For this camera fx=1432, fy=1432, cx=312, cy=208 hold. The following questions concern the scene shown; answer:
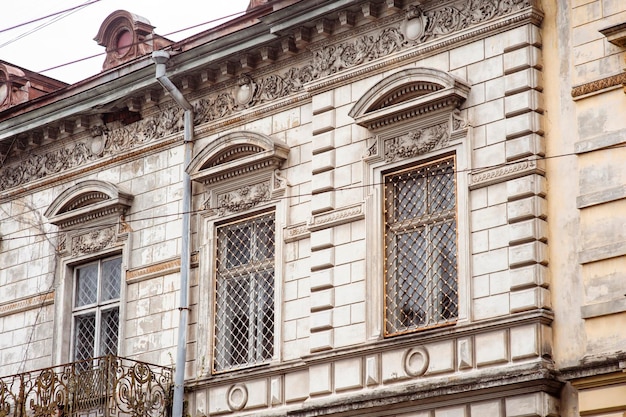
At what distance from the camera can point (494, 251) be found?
56.9 ft

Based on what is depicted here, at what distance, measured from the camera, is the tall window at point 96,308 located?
2238 centimetres

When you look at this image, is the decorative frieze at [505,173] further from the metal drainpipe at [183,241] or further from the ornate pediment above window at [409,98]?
the metal drainpipe at [183,241]

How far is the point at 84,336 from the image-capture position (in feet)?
74.8

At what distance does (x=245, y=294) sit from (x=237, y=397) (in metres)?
1.54

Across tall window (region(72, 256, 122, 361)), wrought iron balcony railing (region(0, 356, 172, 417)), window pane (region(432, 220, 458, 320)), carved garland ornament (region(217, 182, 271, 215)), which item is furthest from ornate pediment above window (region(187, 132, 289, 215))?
window pane (region(432, 220, 458, 320))

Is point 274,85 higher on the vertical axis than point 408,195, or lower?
higher

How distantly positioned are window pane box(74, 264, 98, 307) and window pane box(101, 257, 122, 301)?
7.7 inches

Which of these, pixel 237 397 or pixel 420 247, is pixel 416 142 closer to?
pixel 420 247

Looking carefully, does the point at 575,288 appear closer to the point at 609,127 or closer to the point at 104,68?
the point at 609,127

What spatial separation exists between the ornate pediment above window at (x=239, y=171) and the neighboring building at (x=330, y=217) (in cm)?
3

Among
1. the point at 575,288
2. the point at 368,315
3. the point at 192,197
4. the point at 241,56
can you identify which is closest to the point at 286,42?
the point at 241,56

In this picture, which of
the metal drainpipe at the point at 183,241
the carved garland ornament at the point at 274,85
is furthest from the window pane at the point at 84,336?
the carved garland ornament at the point at 274,85

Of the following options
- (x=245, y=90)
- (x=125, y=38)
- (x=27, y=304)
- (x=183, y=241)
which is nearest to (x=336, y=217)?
(x=183, y=241)

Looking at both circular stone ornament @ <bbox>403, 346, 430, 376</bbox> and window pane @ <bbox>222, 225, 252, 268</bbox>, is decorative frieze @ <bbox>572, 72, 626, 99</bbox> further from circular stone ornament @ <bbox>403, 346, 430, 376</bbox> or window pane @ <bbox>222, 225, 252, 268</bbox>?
window pane @ <bbox>222, 225, 252, 268</bbox>
